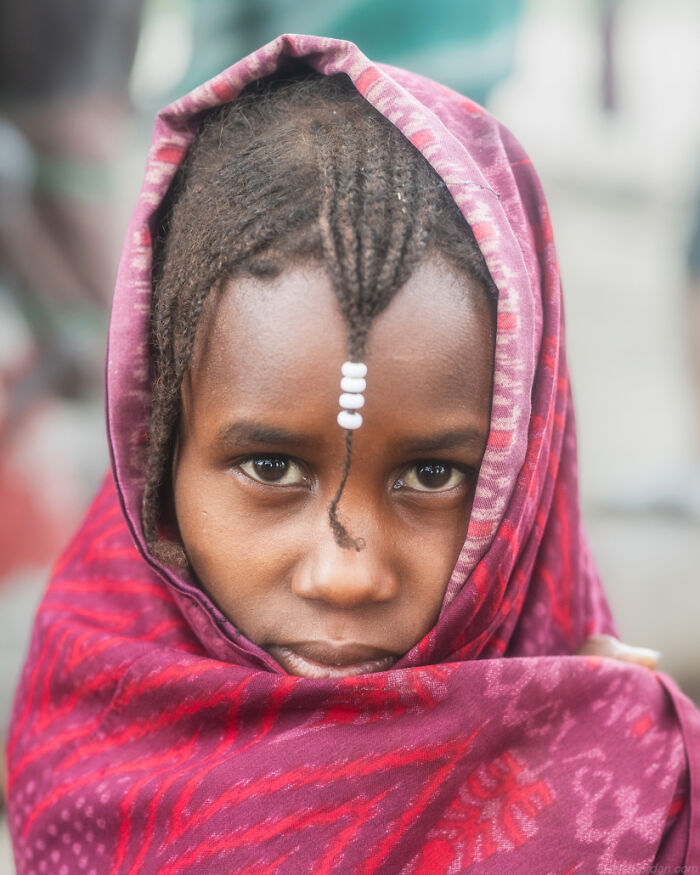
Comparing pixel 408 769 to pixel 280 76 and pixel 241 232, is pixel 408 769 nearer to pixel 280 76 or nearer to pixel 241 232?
pixel 241 232

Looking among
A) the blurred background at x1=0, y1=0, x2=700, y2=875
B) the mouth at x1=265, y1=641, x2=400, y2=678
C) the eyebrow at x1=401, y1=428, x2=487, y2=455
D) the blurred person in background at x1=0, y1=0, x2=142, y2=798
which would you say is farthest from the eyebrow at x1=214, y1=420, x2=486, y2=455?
the blurred person in background at x1=0, y1=0, x2=142, y2=798

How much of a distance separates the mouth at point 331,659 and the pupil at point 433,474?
0.75 ft

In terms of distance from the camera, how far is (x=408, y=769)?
1.22 metres

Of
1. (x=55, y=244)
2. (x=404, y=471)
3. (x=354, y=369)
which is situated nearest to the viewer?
(x=354, y=369)

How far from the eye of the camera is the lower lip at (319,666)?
1.24m

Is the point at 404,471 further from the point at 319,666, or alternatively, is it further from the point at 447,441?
the point at 319,666

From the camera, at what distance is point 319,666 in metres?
1.25

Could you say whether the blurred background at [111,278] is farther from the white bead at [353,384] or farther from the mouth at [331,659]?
the white bead at [353,384]

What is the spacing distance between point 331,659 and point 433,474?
0.28 m

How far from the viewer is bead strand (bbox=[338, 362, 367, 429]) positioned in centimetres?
112

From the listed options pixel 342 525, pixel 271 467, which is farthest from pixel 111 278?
pixel 342 525

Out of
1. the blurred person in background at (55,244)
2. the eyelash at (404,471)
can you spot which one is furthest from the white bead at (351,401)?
the blurred person in background at (55,244)

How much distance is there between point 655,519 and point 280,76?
2.71 meters

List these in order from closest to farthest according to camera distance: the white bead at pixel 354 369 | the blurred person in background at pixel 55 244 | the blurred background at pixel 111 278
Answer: the white bead at pixel 354 369 < the blurred background at pixel 111 278 < the blurred person in background at pixel 55 244
